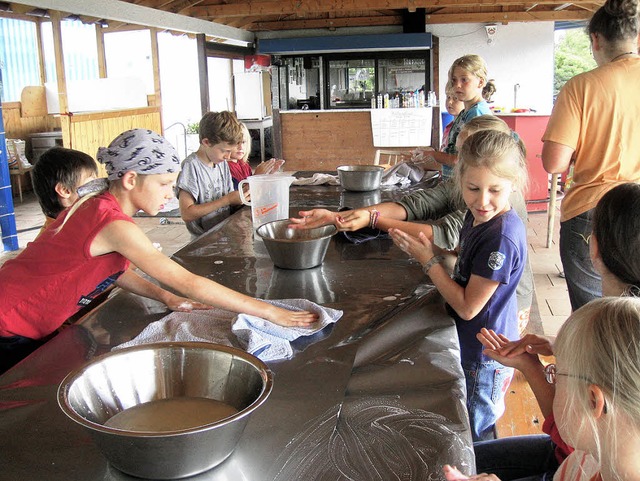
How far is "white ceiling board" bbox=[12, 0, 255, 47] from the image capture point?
5.81 meters

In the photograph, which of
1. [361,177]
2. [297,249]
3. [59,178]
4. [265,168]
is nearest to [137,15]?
[265,168]

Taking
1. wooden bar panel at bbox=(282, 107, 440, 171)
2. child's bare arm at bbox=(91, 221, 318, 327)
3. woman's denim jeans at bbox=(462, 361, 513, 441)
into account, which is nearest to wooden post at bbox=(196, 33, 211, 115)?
wooden bar panel at bbox=(282, 107, 440, 171)

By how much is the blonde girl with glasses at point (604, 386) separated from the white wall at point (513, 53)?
1057cm

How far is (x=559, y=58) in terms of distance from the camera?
14586 millimetres

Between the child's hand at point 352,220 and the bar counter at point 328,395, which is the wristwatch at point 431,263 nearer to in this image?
the bar counter at point 328,395

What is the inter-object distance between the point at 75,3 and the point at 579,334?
610cm

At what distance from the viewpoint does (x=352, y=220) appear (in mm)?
2328

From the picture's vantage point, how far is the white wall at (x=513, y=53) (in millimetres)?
10977

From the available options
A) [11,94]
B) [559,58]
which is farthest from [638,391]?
[559,58]

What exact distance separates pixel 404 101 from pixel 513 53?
258 centimetres

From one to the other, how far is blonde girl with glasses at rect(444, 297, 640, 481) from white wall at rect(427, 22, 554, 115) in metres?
10.6

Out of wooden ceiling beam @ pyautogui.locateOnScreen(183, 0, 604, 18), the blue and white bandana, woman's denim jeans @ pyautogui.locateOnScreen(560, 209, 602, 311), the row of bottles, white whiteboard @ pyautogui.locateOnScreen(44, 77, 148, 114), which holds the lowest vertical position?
woman's denim jeans @ pyautogui.locateOnScreen(560, 209, 602, 311)

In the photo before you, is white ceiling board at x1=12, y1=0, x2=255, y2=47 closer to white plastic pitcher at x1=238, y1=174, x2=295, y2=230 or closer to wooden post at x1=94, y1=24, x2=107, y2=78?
wooden post at x1=94, y1=24, x2=107, y2=78

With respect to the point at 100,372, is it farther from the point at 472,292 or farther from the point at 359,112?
the point at 359,112
